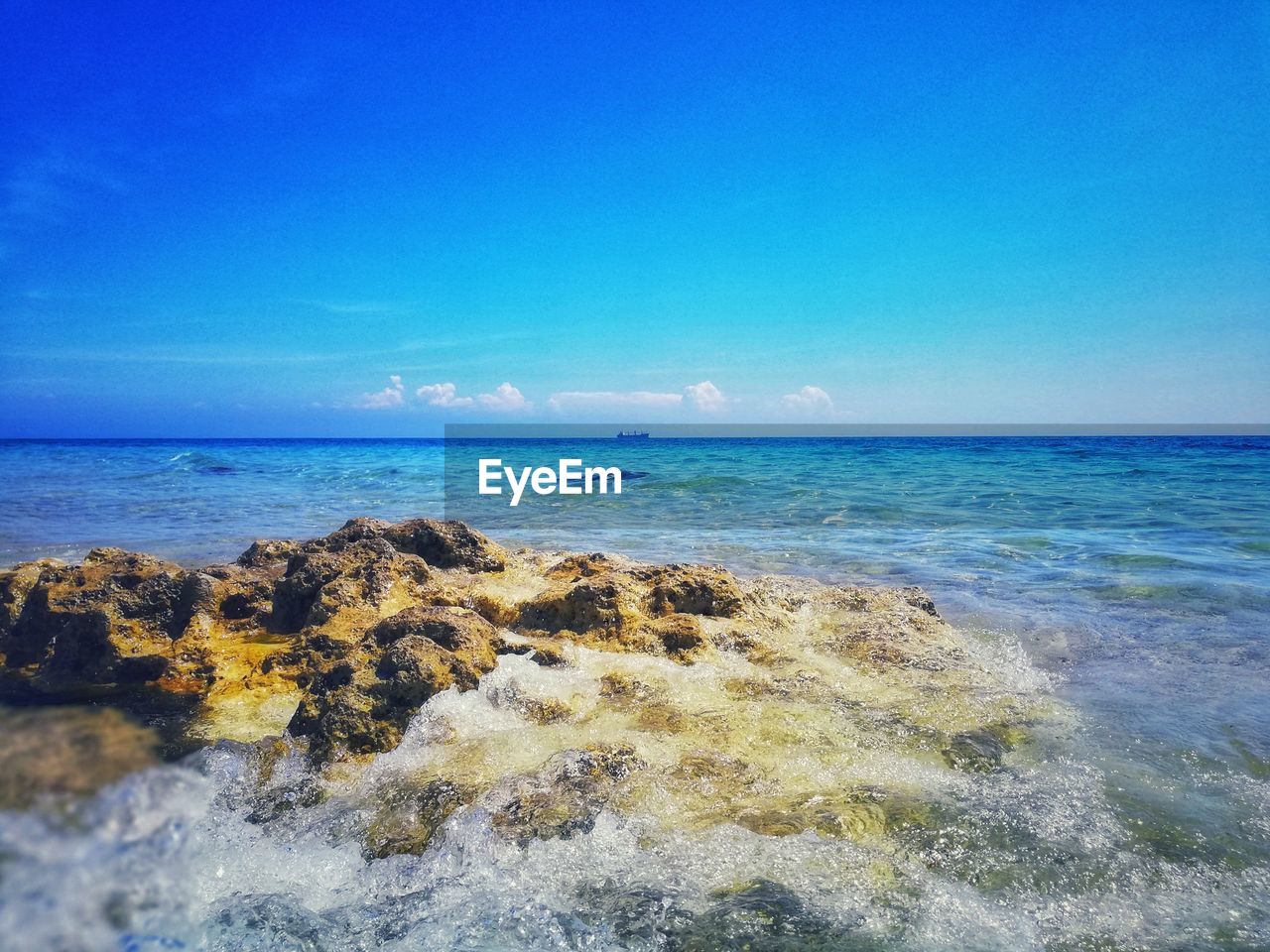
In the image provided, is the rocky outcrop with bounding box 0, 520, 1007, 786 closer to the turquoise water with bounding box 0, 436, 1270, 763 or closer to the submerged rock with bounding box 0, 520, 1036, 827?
the submerged rock with bounding box 0, 520, 1036, 827

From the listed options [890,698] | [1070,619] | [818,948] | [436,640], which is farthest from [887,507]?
[818,948]

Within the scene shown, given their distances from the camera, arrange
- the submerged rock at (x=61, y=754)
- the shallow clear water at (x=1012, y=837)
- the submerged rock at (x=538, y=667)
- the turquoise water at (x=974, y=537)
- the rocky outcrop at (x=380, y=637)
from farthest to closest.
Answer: the turquoise water at (x=974, y=537)
the rocky outcrop at (x=380, y=637)
the submerged rock at (x=538, y=667)
the shallow clear water at (x=1012, y=837)
the submerged rock at (x=61, y=754)

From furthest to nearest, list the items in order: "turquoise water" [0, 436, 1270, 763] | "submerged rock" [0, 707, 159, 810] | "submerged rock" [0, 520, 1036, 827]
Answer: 1. "turquoise water" [0, 436, 1270, 763]
2. "submerged rock" [0, 520, 1036, 827]
3. "submerged rock" [0, 707, 159, 810]

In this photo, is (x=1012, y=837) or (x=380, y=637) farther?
(x=380, y=637)

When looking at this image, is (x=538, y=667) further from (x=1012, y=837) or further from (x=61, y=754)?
(x=61, y=754)

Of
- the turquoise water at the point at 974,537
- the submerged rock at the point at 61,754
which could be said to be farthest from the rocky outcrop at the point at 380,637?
the submerged rock at the point at 61,754

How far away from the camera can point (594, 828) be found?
333 centimetres

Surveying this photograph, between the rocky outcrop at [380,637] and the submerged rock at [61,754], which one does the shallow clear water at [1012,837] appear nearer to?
the submerged rock at [61,754]

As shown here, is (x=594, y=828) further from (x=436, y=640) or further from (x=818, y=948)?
(x=436, y=640)

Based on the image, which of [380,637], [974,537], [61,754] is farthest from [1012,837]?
[974,537]

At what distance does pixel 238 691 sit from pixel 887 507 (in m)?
14.7

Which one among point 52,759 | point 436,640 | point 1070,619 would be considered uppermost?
point 52,759

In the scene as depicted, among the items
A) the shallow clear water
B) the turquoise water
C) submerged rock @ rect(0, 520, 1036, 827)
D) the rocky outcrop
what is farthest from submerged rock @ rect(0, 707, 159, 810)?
the turquoise water

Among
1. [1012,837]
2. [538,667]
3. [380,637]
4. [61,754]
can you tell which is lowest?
[1012,837]
